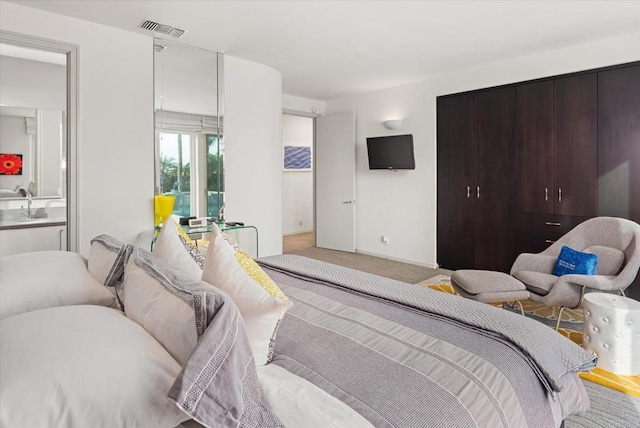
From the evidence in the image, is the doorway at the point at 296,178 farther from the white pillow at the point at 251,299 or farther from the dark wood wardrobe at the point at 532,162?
the white pillow at the point at 251,299

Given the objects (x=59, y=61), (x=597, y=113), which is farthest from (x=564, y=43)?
A: (x=59, y=61)

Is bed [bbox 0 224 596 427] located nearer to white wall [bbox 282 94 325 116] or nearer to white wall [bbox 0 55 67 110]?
white wall [bbox 0 55 67 110]

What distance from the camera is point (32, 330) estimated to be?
0.98 m

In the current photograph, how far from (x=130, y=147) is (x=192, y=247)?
2.14 m

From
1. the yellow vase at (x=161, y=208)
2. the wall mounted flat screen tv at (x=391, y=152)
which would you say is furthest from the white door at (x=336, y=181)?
the yellow vase at (x=161, y=208)

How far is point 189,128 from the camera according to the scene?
4066mm

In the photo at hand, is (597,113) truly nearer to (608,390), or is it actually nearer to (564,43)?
(564,43)

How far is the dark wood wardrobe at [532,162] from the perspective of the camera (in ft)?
12.6

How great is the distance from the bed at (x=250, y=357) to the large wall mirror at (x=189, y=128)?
2147 mm

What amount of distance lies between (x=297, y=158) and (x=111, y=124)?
5.45 metres

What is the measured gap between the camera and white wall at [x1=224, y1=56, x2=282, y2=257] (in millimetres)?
4441

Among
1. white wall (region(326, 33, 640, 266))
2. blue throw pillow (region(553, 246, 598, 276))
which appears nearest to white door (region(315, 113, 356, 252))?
white wall (region(326, 33, 640, 266))

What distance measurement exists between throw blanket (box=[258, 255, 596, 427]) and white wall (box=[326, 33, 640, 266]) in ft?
12.1

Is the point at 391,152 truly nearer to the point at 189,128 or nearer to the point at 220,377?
the point at 189,128
